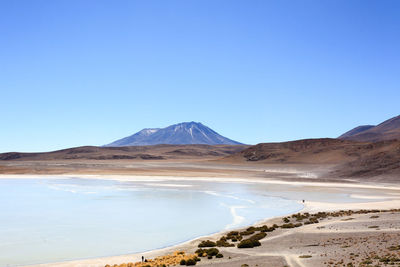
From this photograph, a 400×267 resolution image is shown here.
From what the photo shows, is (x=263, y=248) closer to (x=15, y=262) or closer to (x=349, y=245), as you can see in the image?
(x=349, y=245)

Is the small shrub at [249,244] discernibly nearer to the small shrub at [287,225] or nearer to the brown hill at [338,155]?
the small shrub at [287,225]

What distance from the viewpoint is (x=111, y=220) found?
23734mm

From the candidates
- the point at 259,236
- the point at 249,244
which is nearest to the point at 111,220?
the point at 259,236

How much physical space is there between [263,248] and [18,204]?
21628mm

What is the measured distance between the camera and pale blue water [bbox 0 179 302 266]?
56.3ft

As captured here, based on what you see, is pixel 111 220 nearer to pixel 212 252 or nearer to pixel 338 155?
pixel 212 252

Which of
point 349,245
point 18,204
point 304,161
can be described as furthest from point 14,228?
point 304,161

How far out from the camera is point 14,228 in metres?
21.1

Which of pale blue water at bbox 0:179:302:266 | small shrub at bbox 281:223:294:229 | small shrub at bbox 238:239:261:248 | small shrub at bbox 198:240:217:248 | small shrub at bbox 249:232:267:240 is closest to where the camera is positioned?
small shrub at bbox 238:239:261:248

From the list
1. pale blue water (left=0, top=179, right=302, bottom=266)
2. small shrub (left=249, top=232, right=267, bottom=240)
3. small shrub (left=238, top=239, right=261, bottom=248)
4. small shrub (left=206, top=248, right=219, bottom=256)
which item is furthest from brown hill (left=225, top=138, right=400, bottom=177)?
small shrub (left=206, top=248, right=219, bottom=256)

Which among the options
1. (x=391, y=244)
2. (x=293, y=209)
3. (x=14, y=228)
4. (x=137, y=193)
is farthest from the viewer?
(x=137, y=193)

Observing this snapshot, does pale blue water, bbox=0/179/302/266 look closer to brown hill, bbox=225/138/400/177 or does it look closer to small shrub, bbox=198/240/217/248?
small shrub, bbox=198/240/217/248

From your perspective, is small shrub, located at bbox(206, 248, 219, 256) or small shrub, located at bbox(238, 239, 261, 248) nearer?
small shrub, located at bbox(206, 248, 219, 256)

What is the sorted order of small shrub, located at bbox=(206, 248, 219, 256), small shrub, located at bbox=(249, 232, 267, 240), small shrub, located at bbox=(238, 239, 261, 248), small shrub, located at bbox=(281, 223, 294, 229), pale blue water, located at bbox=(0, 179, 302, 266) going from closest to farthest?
small shrub, located at bbox=(206, 248, 219, 256) → small shrub, located at bbox=(238, 239, 261, 248) → pale blue water, located at bbox=(0, 179, 302, 266) → small shrub, located at bbox=(249, 232, 267, 240) → small shrub, located at bbox=(281, 223, 294, 229)
